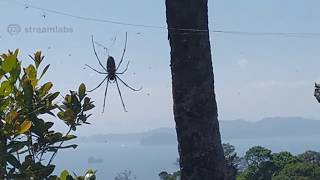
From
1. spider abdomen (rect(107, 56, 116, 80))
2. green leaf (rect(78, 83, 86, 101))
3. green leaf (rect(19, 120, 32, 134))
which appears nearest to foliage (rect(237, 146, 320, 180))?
spider abdomen (rect(107, 56, 116, 80))

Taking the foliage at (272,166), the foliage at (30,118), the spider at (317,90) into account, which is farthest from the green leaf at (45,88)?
the foliage at (272,166)

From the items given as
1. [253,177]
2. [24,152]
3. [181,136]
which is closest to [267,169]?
[253,177]

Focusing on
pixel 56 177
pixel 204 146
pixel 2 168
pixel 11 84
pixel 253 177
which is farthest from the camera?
pixel 253 177

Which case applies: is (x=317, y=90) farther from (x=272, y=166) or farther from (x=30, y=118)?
(x=272, y=166)

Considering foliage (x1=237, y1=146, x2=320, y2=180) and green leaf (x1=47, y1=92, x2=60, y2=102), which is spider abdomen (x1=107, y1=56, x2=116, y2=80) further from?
foliage (x1=237, y1=146, x2=320, y2=180)

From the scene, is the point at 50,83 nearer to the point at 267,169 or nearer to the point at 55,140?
the point at 55,140

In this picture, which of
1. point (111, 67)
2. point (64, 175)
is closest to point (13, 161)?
point (64, 175)
